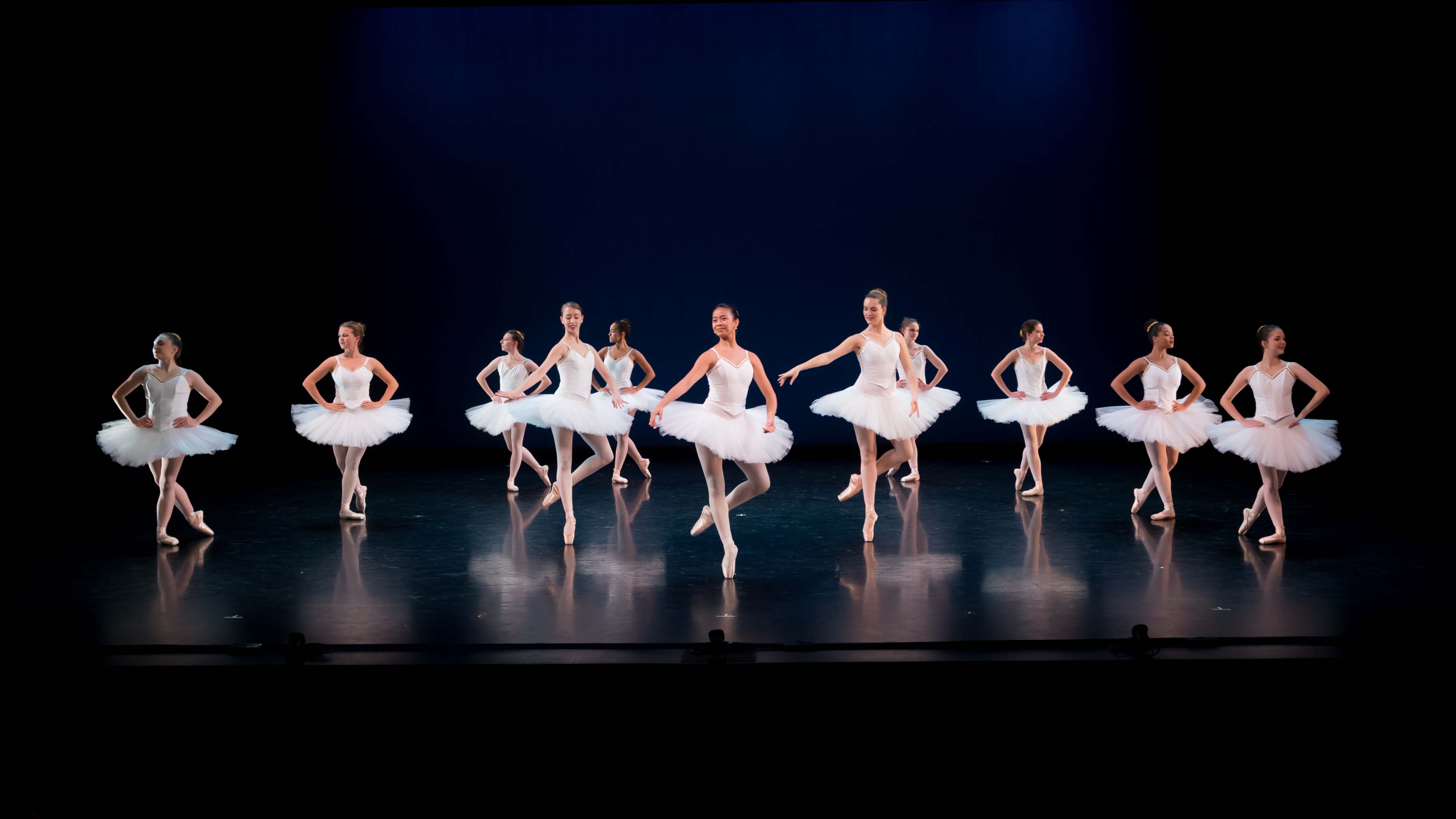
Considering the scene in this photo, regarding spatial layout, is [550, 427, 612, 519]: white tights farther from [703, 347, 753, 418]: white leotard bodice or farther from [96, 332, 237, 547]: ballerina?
[96, 332, 237, 547]: ballerina

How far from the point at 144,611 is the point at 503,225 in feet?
20.7

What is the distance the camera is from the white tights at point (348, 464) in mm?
6496

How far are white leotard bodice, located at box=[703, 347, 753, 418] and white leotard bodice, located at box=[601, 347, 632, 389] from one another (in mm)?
2963

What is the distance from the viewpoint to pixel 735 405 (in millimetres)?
5047

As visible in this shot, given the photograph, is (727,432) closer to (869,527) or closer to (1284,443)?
(869,527)

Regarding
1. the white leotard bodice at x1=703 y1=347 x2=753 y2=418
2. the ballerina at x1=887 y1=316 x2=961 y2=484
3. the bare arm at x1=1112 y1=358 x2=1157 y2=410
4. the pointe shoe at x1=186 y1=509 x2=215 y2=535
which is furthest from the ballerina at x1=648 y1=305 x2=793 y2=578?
the pointe shoe at x1=186 y1=509 x2=215 y2=535

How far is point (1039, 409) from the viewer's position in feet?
24.4

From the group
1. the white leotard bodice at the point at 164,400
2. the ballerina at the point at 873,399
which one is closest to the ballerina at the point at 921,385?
the ballerina at the point at 873,399

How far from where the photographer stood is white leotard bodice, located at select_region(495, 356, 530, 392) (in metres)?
7.94

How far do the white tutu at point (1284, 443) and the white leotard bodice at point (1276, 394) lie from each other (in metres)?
0.04

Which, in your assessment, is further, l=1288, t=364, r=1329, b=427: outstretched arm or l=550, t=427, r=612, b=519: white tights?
l=550, t=427, r=612, b=519: white tights

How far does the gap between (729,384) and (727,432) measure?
0.24 m

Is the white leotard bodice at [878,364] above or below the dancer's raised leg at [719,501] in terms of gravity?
above

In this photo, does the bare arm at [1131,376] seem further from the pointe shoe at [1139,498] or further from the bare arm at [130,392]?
the bare arm at [130,392]
